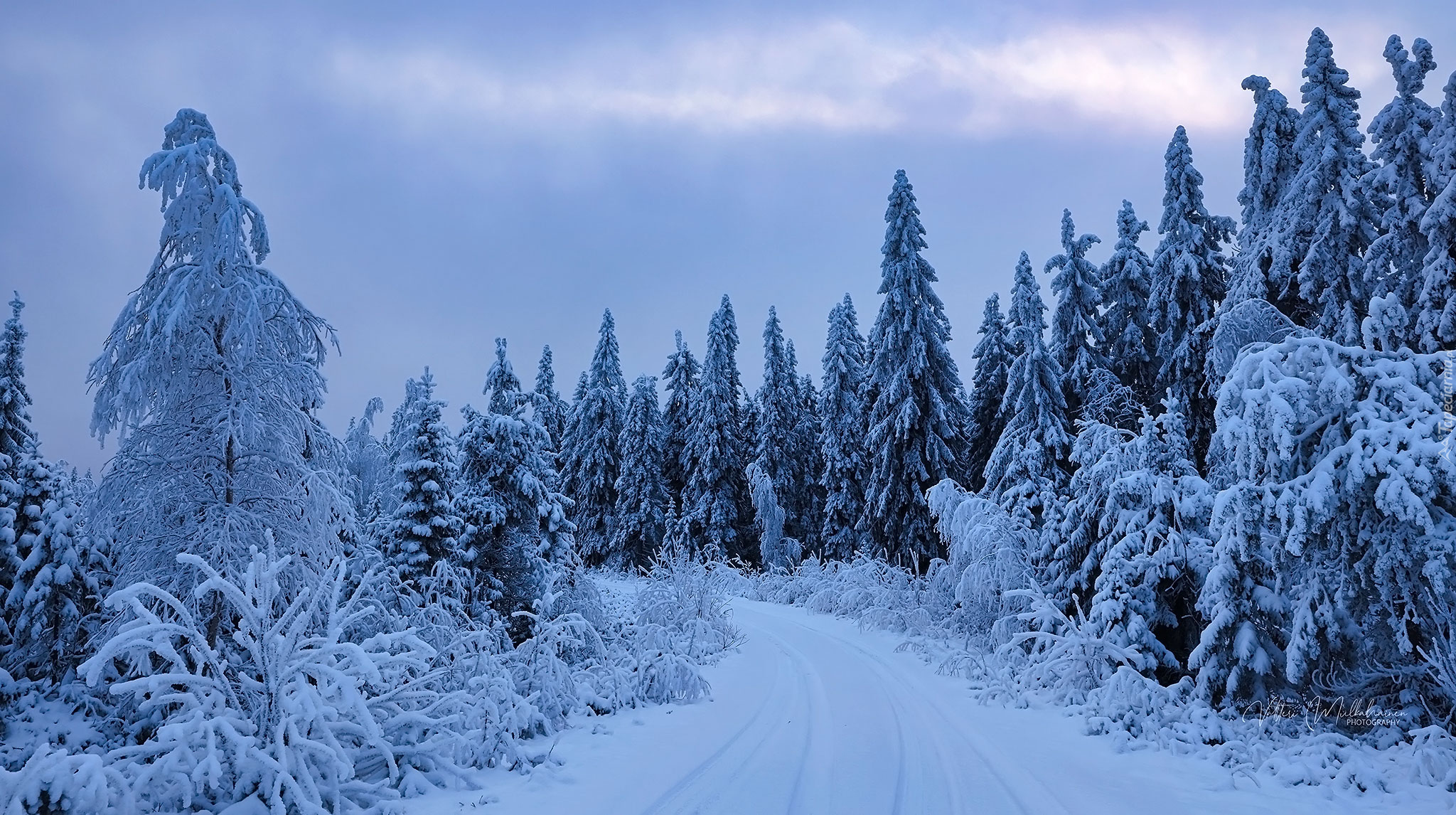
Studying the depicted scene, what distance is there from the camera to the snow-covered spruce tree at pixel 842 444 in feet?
107

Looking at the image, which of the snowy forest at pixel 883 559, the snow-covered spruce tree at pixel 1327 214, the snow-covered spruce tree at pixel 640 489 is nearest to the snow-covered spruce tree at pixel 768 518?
the snow-covered spruce tree at pixel 640 489

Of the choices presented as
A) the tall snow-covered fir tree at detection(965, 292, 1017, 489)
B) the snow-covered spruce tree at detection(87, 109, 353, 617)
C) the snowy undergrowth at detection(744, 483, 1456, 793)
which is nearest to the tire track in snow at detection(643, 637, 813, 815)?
the snowy undergrowth at detection(744, 483, 1456, 793)

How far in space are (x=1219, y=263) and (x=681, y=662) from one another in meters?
19.7

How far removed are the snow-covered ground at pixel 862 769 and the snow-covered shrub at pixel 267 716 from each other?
27.2 inches

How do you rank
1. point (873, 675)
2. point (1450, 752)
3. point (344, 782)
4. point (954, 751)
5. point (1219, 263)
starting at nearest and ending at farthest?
point (344, 782)
point (1450, 752)
point (954, 751)
point (873, 675)
point (1219, 263)

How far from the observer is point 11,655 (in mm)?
12445

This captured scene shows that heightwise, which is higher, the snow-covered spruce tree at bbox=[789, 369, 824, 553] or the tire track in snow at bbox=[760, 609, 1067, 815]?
the snow-covered spruce tree at bbox=[789, 369, 824, 553]

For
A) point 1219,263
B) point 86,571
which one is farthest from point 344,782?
point 1219,263

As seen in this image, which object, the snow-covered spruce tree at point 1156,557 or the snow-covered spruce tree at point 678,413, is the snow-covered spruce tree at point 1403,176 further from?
the snow-covered spruce tree at point 678,413

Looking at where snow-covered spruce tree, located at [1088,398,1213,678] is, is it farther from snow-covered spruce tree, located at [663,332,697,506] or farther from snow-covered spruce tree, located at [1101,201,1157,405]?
snow-covered spruce tree, located at [663,332,697,506]

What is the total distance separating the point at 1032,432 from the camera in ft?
61.4

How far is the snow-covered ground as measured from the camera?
609 cm

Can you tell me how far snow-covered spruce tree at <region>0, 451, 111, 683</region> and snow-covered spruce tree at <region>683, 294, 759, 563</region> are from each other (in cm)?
2500

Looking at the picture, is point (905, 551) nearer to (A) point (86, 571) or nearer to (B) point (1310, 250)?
(B) point (1310, 250)
